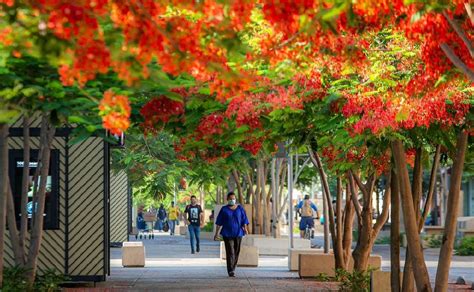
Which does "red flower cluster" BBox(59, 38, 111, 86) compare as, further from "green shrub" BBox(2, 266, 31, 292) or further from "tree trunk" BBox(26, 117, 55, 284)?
"tree trunk" BBox(26, 117, 55, 284)

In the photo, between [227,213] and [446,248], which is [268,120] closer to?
[446,248]

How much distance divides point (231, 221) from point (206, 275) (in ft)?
5.55

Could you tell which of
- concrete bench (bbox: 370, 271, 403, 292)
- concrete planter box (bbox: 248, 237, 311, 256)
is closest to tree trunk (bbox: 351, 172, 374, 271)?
concrete bench (bbox: 370, 271, 403, 292)

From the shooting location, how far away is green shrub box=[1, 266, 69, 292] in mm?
17128

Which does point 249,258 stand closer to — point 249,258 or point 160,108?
point 249,258

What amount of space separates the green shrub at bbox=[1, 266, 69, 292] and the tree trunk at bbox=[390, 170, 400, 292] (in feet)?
16.7

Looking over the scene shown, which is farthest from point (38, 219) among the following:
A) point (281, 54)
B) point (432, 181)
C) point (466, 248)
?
point (466, 248)

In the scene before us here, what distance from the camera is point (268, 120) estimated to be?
15.1 m

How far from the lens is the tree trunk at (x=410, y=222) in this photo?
55.4ft

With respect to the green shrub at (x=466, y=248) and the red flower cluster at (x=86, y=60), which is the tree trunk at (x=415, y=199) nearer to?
the red flower cluster at (x=86, y=60)

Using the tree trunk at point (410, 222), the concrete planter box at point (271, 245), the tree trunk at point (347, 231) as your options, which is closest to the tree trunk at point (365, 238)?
the tree trunk at point (347, 231)

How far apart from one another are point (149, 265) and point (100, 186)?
962 cm

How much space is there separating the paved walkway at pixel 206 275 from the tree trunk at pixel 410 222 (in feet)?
16.4

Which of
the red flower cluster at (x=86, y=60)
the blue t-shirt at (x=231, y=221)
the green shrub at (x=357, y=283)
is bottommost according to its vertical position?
the green shrub at (x=357, y=283)
